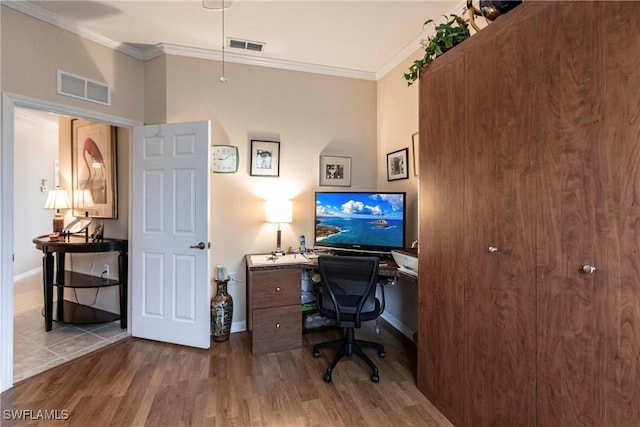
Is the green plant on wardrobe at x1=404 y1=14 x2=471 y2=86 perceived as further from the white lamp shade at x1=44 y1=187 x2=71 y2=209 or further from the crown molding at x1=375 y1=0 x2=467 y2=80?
the white lamp shade at x1=44 y1=187 x2=71 y2=209

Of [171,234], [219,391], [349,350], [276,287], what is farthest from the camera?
[171,234]

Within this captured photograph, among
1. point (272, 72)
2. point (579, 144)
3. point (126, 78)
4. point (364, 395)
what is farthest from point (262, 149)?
point (579, 144)

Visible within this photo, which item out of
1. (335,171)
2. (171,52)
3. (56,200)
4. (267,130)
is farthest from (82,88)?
(335,171)

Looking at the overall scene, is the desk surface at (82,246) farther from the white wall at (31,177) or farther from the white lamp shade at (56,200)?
the white wall at (31,177)

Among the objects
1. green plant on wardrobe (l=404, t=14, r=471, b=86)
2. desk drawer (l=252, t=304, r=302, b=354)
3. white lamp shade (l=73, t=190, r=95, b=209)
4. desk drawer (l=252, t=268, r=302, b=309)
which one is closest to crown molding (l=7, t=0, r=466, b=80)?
green plant on wardrobe (l=404, t=14, r=471, b=86)

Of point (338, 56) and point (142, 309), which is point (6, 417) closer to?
point (142, 309)

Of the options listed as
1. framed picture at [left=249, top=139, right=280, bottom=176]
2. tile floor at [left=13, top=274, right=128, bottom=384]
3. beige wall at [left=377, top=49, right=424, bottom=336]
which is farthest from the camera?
framed picture at [left=249, top=139, right=280, bottom=176]

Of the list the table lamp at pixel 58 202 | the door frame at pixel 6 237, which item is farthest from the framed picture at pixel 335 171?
the table lamp at pixel 58 202

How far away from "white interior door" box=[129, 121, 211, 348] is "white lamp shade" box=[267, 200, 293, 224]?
60cm

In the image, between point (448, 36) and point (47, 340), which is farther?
point (47, 340)

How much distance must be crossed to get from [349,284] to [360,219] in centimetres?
82

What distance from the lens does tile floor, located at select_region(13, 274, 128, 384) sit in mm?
2408

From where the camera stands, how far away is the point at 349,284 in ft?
7.61

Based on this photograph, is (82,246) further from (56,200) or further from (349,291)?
(349,291)
